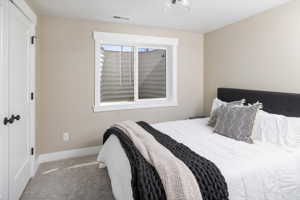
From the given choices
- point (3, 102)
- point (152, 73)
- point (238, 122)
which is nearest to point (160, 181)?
point (238, 122)

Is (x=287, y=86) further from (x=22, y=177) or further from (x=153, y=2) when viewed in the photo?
(x=22, y=177)

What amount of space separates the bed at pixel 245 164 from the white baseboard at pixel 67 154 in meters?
1.05

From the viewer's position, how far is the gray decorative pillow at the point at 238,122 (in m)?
2.10

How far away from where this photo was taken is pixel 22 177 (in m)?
2.12

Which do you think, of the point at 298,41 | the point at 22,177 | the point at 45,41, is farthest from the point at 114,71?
the point at 298,41

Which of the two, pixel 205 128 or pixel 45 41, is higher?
pixel 45 41

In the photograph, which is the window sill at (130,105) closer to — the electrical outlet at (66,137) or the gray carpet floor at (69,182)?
the electrical outlet at (66,137)

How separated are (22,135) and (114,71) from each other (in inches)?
73.1

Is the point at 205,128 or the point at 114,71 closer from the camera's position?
the point at 205,128

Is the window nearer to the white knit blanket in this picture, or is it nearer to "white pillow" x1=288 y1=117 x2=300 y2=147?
the white knit blanket

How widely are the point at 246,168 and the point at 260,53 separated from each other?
2055mm

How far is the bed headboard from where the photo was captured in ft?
7.22

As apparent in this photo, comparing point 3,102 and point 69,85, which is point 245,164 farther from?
point 69,85

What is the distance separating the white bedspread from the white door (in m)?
1.01
